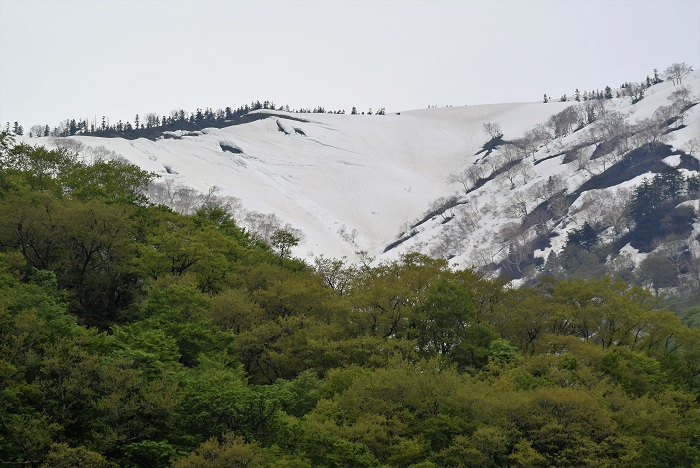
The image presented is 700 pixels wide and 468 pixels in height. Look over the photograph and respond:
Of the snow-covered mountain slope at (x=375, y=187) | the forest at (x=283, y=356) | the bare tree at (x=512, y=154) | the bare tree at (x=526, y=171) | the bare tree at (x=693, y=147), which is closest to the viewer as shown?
the forest at (x=283, y=356)

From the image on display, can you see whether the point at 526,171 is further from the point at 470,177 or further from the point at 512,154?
the point at 512,154

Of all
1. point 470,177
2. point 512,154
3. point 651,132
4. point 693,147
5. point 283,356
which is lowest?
point 283,356

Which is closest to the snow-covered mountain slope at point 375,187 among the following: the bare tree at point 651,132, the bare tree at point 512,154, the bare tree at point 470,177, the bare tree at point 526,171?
the bare tree at point 526,171

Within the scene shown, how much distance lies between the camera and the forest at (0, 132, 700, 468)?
2630 cm

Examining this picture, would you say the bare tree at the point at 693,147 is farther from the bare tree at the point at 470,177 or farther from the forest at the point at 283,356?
the forest at the point at 283,356

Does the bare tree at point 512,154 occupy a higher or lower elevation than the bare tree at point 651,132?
lower

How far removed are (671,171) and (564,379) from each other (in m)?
94.6

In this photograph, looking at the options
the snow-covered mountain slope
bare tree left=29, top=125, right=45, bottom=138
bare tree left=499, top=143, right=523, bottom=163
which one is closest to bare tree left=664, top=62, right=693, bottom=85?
the snow-covered mountain slope

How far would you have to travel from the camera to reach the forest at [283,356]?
1035 inches

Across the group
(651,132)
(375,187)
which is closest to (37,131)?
(375,187)

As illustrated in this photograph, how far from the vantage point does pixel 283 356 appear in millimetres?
36938

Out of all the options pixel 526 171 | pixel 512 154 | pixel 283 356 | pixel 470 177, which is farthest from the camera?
pixel 512 154

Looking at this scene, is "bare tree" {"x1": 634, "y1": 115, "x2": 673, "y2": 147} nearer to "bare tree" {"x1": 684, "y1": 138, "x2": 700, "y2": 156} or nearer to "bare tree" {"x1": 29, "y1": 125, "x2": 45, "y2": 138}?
"bare tree" {"x1": 684, "y1": 138, "x2": 700, "y2": 156}

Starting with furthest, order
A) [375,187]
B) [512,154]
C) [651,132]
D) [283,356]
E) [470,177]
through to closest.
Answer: [375,187], [512,154], [470,177], [651,132], [283,356]
